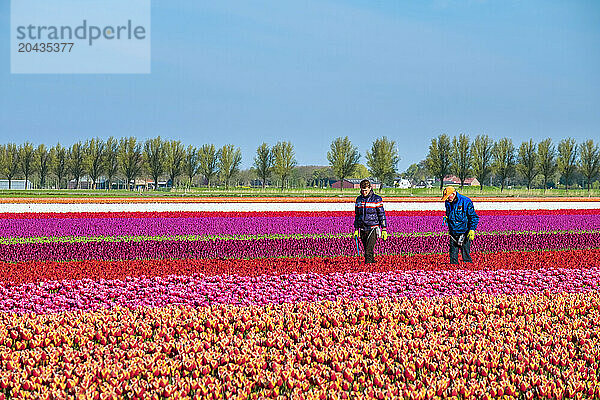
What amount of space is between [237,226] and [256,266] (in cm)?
565

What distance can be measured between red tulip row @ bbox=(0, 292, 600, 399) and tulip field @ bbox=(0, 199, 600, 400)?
0.06 ft

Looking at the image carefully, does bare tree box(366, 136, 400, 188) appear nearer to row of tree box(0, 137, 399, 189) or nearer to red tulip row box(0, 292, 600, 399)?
row of tree box(0, 137, 399, 189)

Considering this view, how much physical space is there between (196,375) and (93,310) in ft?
7.22

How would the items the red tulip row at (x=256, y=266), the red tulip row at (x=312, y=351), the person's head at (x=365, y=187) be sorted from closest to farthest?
Result: the red tulip row at (x=312, y=351) → the red tulip row at (x=256, y=266) → the person's head at (x=365, y=187)

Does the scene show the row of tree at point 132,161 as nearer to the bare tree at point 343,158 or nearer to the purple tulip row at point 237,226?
the bare tree at point 343,158

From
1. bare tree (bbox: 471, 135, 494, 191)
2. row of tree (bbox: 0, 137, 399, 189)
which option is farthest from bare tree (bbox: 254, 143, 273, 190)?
bare tree (bbox: 471, 135, 494, 191)

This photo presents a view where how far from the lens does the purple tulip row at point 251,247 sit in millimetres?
9922

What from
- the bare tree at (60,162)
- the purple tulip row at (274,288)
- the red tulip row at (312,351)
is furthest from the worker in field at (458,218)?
the bare tree at (60,162)

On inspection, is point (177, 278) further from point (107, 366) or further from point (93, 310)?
point (107, 366)

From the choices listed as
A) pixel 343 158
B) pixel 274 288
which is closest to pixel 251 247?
pixel 274 288

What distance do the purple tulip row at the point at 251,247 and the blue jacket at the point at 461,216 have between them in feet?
6.59

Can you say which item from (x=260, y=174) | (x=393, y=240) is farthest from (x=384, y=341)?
(x=260, y=174)

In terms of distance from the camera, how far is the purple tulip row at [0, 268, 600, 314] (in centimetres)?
645

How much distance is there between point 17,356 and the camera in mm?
4613
